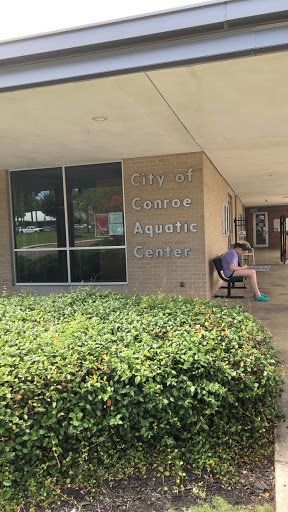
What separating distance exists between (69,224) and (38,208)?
2.83 ft

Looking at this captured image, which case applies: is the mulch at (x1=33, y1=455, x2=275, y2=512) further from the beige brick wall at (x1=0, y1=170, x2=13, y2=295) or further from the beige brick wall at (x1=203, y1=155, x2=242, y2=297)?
the beige brick wall at (x1=0, y1=170, x2=13, y2=295)

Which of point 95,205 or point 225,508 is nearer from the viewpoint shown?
point 225,508

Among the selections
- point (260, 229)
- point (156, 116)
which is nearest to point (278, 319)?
point (156, 116)

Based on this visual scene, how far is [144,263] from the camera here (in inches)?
317

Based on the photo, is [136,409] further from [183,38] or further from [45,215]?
[45,215]

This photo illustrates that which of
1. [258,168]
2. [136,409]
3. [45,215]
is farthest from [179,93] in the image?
[258,168]

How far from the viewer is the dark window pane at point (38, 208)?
877cm

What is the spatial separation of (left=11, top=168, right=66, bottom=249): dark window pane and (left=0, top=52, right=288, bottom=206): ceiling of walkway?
484 millimetres

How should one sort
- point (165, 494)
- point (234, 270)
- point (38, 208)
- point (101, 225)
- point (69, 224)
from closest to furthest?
1. point (165, 494)
2. point (234, 270)
3. point (101, 225)
4. point (69, 224)
5. point (38, 208)

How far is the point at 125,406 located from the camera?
2459mm

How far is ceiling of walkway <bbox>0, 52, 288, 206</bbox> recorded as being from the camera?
154 inches

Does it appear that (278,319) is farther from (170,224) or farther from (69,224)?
(69,224)

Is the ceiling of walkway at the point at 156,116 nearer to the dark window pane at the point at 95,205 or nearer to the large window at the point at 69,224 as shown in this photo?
the dark window pane at the point at 95,205

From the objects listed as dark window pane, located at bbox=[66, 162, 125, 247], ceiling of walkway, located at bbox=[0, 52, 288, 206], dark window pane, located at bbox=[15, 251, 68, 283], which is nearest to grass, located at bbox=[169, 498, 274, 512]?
ceiling of walkway, located at bbox=[0, 52, 288, 206]
